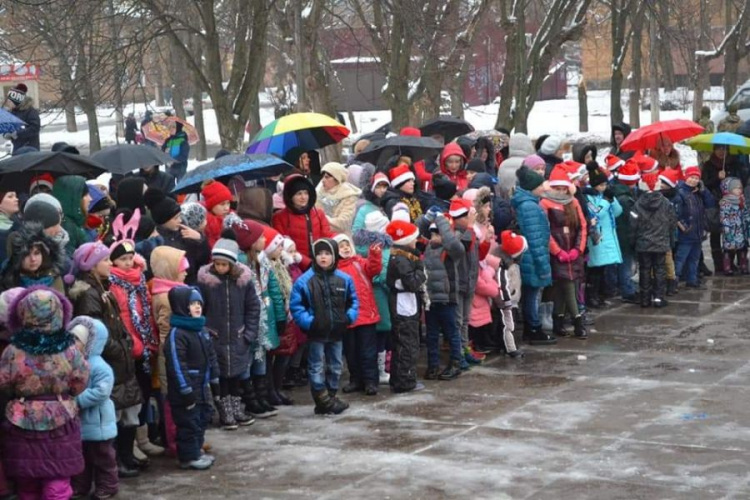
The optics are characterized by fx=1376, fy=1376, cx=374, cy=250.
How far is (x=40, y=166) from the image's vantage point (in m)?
10.9

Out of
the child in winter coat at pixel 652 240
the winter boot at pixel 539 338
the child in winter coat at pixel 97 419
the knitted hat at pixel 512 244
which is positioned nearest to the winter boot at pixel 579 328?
the winter boot at pixel 539 338

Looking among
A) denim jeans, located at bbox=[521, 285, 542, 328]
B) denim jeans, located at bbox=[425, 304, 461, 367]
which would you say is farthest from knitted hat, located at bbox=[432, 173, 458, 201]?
denim jeans, located at bbox=[425, 304, 461, 367]

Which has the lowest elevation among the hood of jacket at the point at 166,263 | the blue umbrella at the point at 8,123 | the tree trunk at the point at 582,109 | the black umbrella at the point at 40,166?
the hood of jacket at the point at 166,263

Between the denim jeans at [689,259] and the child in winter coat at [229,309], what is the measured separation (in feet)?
25.5

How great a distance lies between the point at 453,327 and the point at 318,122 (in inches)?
113

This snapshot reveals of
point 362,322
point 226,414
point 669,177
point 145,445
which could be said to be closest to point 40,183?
point 226,414

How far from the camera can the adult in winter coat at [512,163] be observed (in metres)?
14.9

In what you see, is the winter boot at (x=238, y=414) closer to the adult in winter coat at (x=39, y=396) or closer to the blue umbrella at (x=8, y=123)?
the adult in winter coat at (x=39, y=396)

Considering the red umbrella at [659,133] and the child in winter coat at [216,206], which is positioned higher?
the red umbrella at [659,133]

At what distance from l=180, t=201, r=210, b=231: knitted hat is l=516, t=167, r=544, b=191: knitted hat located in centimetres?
393

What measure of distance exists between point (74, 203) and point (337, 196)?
2.88 meters

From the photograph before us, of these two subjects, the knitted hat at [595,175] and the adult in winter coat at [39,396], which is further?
the knitted hat at [595,175]

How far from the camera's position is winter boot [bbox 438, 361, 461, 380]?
38.8ft

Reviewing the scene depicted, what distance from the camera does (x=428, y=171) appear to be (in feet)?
51.1
